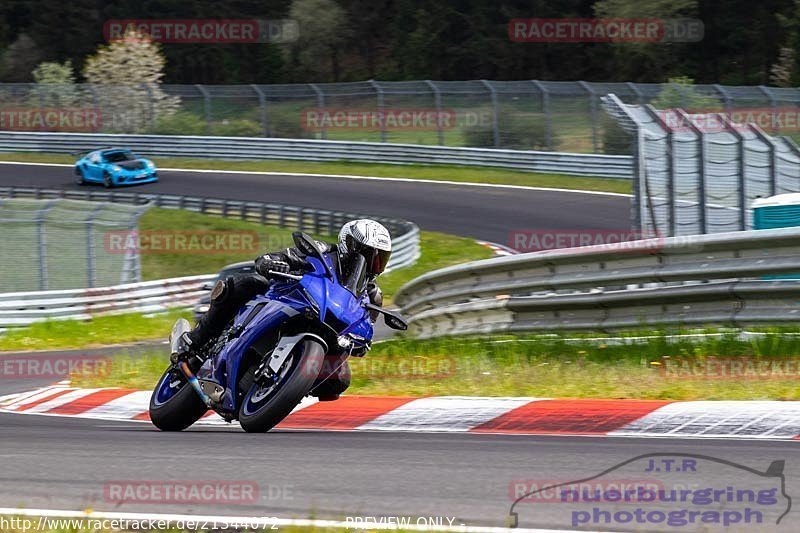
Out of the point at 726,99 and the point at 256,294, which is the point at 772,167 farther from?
the point at 726,99

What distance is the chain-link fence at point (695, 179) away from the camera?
11898 millimetres

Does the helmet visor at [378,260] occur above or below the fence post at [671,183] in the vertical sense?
above

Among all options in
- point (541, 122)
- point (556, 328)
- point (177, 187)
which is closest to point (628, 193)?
point (541, 122)

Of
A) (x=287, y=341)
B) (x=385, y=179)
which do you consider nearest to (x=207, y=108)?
(x=385, y=179)

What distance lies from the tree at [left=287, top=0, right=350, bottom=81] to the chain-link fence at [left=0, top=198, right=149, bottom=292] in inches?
1800

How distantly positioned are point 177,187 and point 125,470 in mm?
30599

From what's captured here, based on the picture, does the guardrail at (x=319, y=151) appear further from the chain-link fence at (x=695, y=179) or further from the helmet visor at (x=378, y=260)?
the helmet visor at (x=378, y=260)

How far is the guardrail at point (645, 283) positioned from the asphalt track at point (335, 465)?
2490 millimetres
